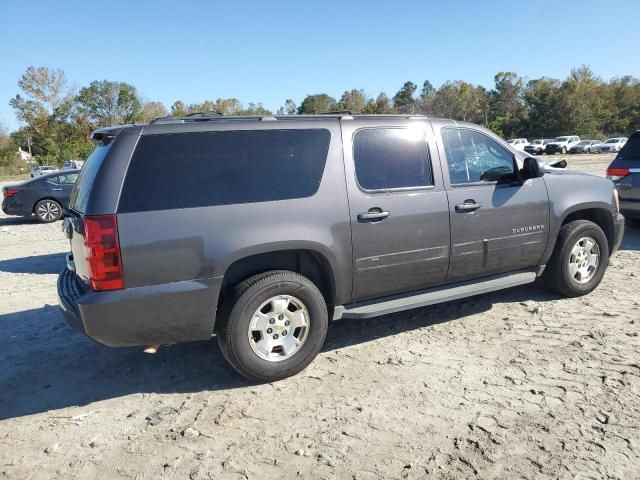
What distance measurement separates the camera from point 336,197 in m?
3.92

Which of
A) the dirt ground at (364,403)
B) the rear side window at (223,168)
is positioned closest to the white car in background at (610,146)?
the dirt ground at (364,403)

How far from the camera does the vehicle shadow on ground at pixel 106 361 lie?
3820 millimetres

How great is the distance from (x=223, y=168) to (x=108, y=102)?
77.9 metres

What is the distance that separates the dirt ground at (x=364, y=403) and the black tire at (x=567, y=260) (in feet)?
0.56

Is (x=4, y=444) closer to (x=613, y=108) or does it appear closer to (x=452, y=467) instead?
(x=452, y=467)

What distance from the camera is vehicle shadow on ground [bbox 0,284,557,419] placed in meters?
3.82

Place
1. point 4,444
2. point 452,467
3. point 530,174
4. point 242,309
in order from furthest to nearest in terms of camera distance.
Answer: point 530,174
point 242,309
point 4,444
point 452,467

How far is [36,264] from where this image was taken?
838 cm

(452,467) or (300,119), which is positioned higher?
(300,119)

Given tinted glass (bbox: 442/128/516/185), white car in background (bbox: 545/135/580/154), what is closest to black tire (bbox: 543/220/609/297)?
tinted glass (bbox: 442/128/516/185)

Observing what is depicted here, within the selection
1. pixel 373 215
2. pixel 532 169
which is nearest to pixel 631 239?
pixel 532 169

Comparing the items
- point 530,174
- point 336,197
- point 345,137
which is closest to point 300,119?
point 345,137

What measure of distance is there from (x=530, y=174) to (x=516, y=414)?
2.39 meters

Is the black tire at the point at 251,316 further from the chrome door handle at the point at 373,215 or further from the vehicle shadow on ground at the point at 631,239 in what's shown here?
the vehicle shadow on ground at the point at 631,239
